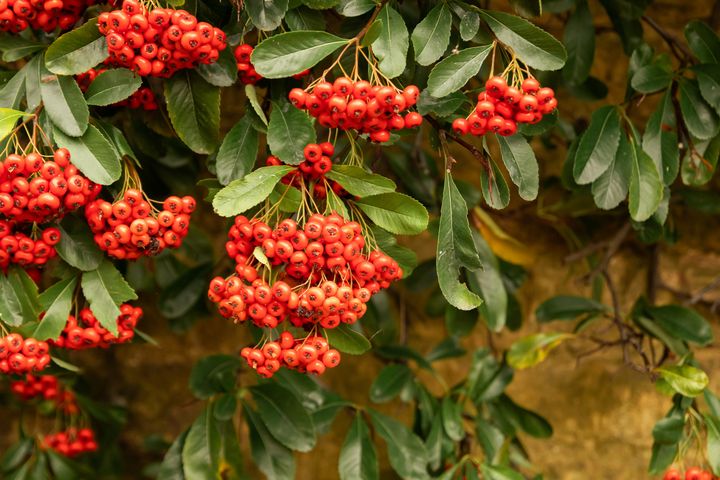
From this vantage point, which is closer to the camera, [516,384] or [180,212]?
[180,212]

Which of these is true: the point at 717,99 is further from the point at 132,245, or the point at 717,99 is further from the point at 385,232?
the point at 132,245

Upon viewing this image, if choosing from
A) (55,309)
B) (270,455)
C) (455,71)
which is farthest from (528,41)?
(270,455)

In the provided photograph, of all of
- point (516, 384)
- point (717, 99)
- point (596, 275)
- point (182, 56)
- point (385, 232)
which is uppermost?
point (182, 56)

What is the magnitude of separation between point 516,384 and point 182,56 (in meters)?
1.37

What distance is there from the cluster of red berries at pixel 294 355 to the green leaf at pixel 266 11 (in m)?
0.49

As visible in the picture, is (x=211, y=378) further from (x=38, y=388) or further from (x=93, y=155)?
(x=93, y=155)

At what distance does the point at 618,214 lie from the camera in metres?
2.03

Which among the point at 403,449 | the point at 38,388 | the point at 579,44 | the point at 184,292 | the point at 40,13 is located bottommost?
the point at 38,388

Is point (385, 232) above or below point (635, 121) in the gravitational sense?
above

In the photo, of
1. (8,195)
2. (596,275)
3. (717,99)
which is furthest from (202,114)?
(596,275)

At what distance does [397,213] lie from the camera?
1235mm

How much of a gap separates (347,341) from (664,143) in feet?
2.49

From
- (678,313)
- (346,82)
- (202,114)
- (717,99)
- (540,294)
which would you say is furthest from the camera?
(540,294)

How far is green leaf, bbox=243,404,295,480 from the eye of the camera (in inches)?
66.1
